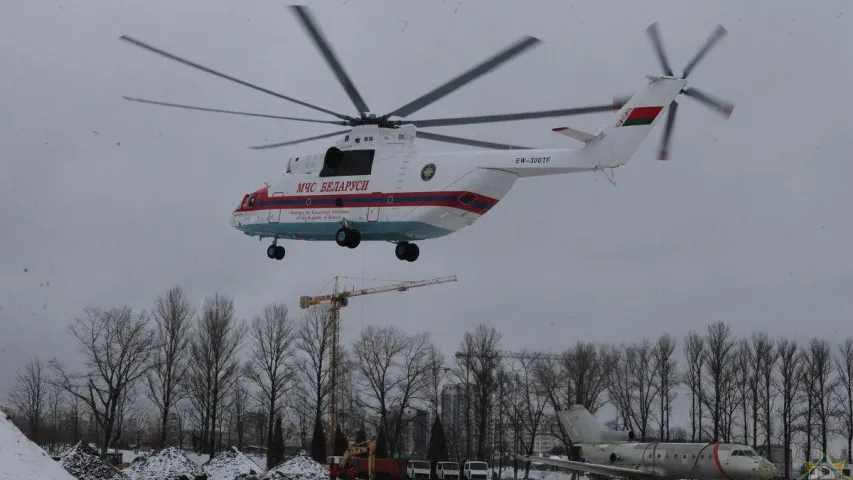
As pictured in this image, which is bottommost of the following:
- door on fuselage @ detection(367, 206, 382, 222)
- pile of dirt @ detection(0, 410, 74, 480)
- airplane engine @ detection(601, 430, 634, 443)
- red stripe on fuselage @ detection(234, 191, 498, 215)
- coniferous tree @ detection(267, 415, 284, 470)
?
coniferous tree @ detection(267, 415, 284, 470)

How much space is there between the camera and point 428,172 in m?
26.7

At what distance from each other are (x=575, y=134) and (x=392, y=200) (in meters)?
6.39

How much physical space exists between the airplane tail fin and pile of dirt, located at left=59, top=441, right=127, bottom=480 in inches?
813

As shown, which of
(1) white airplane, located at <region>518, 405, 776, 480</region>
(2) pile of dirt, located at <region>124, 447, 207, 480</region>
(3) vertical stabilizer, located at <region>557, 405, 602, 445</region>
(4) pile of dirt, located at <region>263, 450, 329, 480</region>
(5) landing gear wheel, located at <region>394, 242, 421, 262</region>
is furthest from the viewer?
(3) vertical stabilizer, located at <region>557, 405, 602, 445</region>

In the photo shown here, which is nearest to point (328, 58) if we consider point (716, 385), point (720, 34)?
point (720, 34)

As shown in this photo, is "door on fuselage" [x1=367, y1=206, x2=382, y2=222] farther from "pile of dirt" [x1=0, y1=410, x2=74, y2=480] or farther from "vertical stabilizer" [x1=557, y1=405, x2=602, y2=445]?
"vertical stabilizer" [x1=557, y1=405, x2=602, y2=445]

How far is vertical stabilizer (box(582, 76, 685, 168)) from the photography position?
79.5 feet

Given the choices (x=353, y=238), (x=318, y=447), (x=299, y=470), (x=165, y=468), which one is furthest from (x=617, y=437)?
(x=318, y=447)

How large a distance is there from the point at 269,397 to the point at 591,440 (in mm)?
31548

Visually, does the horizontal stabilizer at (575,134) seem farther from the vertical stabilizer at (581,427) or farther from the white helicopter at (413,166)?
the vertical stabilizer at (581,427)

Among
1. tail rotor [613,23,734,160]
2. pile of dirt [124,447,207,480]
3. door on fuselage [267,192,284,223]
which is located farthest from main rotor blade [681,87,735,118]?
pile of dirt [124,447,207,480]

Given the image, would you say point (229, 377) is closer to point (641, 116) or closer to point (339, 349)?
point (339, 349)

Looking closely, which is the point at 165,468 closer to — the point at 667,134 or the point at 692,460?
the point at 692,460

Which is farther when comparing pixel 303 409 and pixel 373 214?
pixel 303 409
